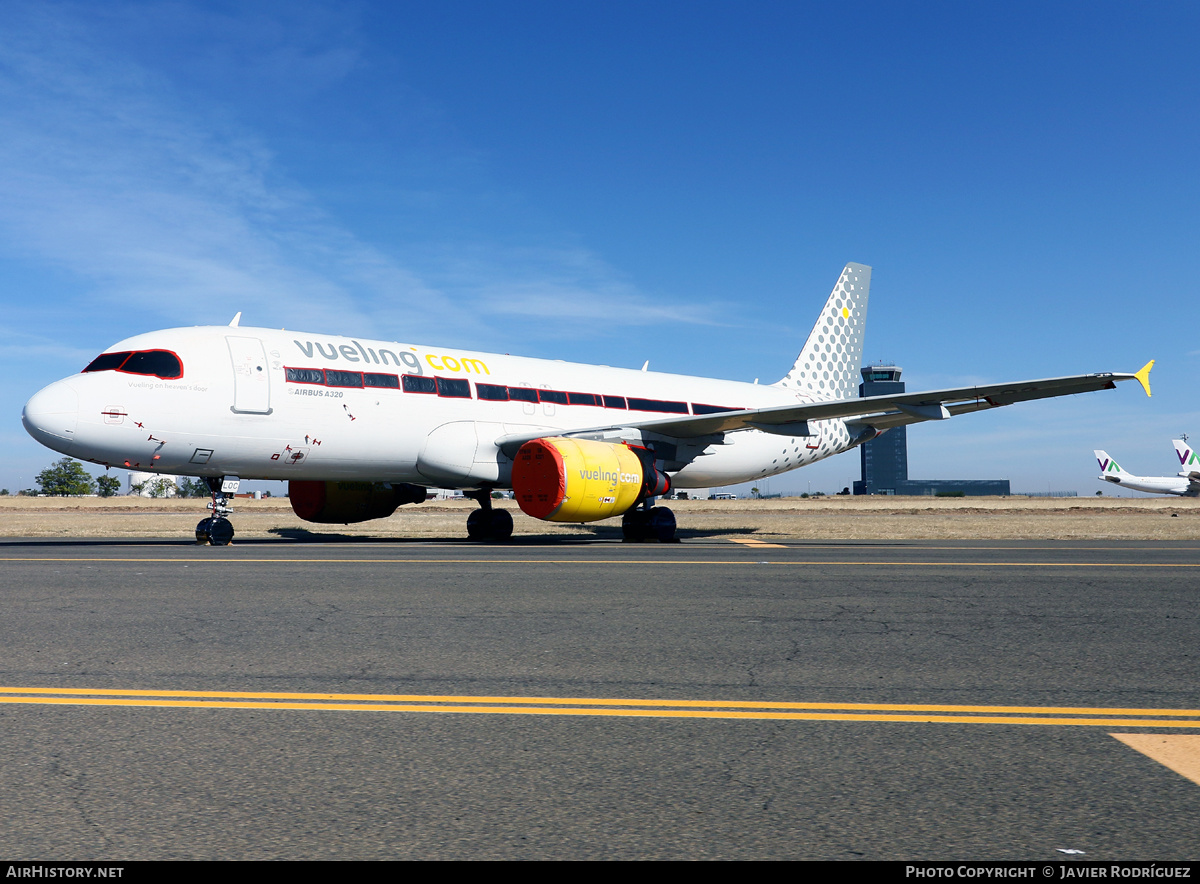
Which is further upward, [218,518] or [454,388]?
[454,388]

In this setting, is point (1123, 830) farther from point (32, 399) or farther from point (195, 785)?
point (32, 399)

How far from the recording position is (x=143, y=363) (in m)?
13.9

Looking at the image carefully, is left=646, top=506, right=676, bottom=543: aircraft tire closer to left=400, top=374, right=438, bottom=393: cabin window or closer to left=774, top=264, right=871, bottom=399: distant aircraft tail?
left=400, top=374, right=438, bottom=393: cabin window

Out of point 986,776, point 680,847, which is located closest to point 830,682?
point 986,776

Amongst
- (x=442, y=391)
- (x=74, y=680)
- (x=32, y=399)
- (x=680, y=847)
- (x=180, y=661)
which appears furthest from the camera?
(x=442, y=391)

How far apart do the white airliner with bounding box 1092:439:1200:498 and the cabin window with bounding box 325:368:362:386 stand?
7978cm

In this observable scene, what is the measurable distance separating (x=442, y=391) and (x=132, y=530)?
1096 centimetres

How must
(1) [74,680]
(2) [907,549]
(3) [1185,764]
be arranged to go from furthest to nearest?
1. (2) [907,549]
2. (1) [74,680]
3. (3) [1185,764]

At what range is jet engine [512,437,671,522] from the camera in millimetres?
15000

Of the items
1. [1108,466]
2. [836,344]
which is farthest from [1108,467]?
[836,344]

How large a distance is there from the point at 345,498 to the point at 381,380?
158 inches

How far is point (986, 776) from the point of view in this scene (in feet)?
9.75

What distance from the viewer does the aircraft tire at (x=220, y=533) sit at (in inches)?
561

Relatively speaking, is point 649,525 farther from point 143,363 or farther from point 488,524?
point 143,363
